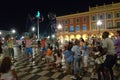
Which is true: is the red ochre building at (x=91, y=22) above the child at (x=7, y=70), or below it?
above

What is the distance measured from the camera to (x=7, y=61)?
13.9 ft

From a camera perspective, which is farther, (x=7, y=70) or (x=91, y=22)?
(x=91, y=22)

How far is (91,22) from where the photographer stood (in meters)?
58.1

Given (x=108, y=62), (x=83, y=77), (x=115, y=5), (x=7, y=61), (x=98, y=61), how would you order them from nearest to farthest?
(x=7, y=61)
(x=108, y=62)
(x=98, y=61)
(x=83, y=77)
(x=115, y=5)

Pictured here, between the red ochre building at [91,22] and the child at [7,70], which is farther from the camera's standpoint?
the red ochre building at [91,22]

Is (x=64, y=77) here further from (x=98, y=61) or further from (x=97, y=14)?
(x=97, y=14)

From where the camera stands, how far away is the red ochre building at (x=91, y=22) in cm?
5328

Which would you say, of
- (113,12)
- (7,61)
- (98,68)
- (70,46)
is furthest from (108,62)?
(113,12)

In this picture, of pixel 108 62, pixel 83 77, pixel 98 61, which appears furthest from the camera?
pixel 83 77

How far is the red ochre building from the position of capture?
175ft

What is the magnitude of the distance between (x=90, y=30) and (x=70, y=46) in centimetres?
5057

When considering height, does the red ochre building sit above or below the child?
above

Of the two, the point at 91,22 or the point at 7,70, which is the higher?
the point at 91,22

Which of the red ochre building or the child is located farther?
the red ochre building
